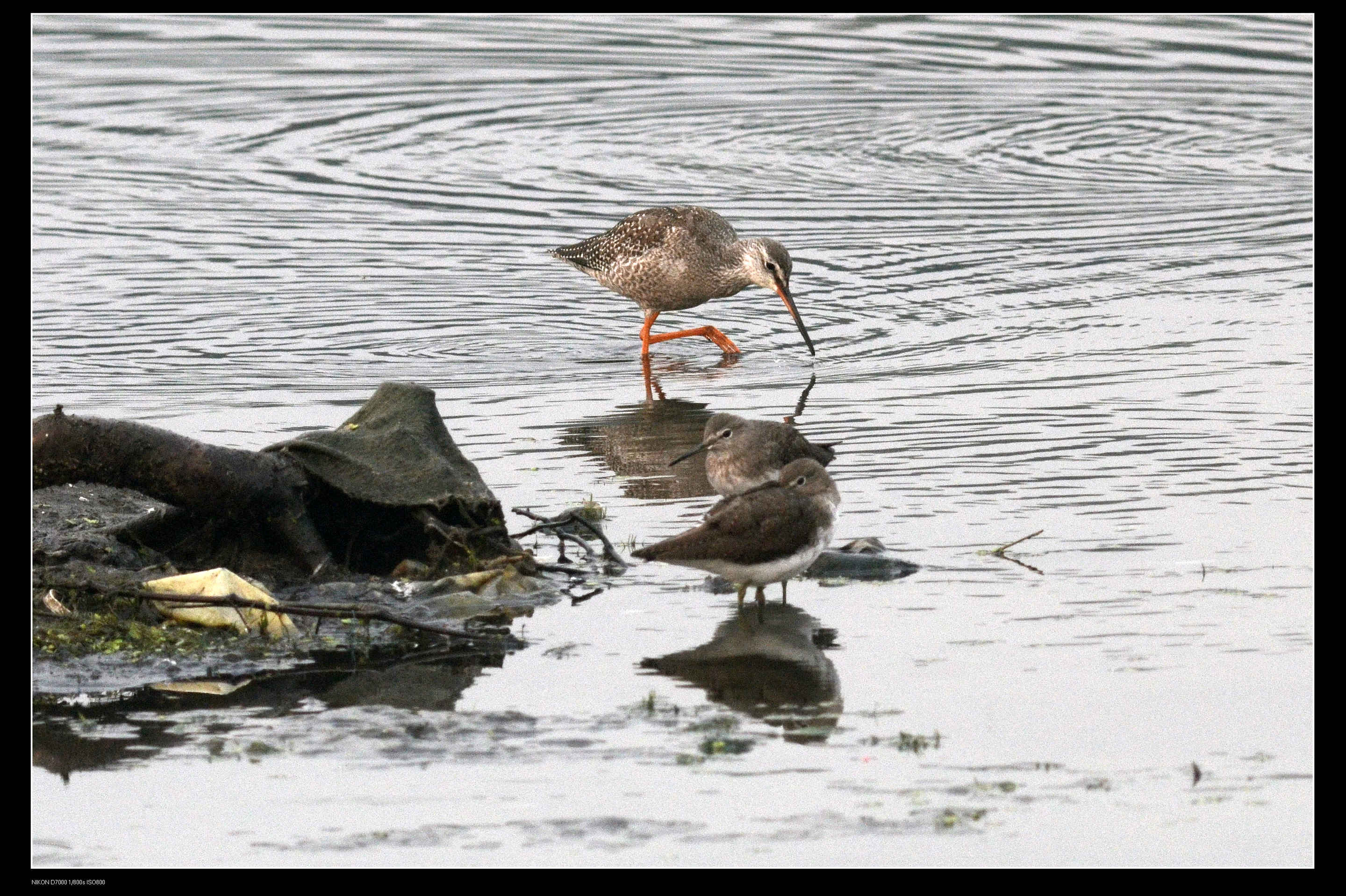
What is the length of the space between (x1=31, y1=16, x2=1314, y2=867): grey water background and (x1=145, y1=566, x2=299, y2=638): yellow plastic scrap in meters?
0.91

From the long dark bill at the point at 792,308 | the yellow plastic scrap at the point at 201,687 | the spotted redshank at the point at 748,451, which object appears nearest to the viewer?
the yellow plastic scrap at the point at 201,687

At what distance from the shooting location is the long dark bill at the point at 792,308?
15.3 meters

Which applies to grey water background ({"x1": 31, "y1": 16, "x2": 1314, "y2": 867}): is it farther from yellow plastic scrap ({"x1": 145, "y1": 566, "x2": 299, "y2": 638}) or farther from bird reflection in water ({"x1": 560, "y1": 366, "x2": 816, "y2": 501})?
yellow plastic scrap ({"x1": 145, "y1": 566, "x2": 299, "y2": 638})

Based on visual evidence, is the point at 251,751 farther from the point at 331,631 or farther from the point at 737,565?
the point at 737,565

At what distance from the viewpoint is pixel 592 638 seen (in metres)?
8.38

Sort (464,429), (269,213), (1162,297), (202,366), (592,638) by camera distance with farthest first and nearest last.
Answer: (269,213) < (1162,297) < (202,366) < (464,429) < (592,638)

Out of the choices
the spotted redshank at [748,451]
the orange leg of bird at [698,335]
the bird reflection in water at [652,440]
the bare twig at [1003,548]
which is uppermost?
the orange leg of bird at [698,335]

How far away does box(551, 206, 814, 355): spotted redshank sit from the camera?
15727mm

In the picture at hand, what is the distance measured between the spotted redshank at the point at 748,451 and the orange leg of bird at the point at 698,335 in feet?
16.9

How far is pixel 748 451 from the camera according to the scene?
10.3m

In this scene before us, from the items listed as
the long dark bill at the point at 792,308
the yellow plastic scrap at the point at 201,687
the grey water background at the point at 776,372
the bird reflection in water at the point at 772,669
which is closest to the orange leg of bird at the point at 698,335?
the grey water background at the point at 776,372

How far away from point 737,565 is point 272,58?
24.4m

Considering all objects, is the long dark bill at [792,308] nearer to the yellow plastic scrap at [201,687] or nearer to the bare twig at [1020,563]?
the bare twig at [1020,563]

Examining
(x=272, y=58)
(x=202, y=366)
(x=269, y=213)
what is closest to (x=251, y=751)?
(x=202, y=366)
